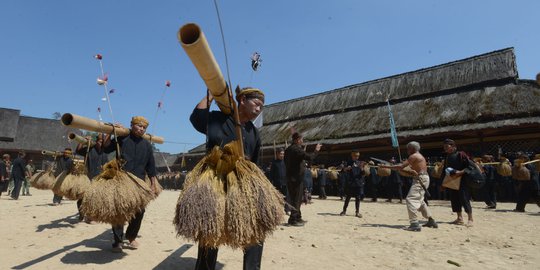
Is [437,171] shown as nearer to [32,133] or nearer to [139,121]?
[139,121]

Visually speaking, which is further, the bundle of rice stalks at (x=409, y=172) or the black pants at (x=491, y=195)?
the black pants at (x=491, y=195)

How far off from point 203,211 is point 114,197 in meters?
2.49

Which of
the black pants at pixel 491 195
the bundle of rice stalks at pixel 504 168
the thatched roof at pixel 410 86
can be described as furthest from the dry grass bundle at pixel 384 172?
the thatched roof at pixel 410 86

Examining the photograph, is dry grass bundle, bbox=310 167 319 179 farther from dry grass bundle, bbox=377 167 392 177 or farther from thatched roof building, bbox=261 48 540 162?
dry grass bundle, bbox=377 167 392 177

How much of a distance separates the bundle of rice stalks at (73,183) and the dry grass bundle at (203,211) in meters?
6.19

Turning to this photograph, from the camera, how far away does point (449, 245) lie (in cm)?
549

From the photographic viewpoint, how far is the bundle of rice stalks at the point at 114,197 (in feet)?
13.4

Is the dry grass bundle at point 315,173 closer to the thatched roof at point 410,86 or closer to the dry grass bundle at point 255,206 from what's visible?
the thatched roof at point 410,86

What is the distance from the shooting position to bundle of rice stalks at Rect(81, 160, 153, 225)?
4086 millimetres

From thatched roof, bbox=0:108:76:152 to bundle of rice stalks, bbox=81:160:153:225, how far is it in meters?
39.6

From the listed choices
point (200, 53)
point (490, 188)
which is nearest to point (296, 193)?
point (200, 53)

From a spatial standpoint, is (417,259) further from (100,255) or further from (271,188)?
(100,255)

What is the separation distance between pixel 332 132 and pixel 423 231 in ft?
48.9

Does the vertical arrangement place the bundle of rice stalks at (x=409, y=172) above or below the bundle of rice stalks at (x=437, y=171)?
below
